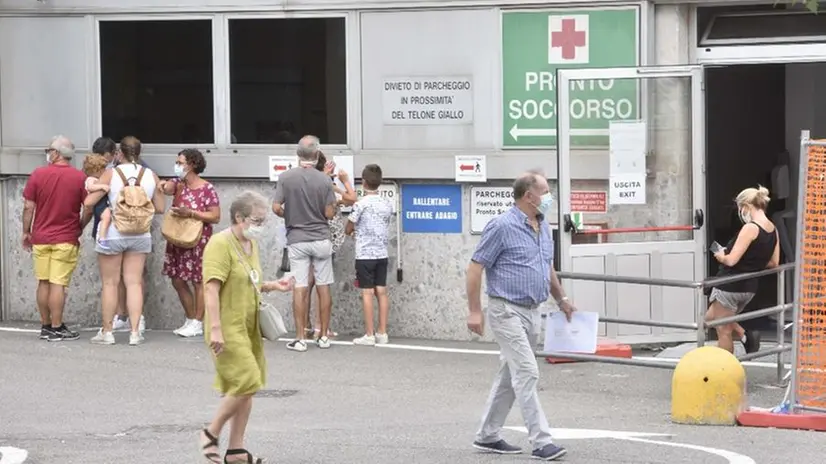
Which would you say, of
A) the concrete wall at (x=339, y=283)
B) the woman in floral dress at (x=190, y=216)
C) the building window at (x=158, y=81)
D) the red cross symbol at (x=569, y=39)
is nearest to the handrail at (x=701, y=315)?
the concrete wall at (x=339, y=283)

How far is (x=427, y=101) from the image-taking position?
1467 centimetres

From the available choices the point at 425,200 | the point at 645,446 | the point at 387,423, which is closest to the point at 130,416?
the point at 387,423

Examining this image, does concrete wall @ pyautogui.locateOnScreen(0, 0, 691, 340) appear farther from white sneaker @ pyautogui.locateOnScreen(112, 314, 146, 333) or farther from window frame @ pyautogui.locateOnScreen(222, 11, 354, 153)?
white sneaker @ pyautogui.locateOnScreen(112, 314, 146, 333)

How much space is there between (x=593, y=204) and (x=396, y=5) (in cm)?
275

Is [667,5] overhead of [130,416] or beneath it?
overhead

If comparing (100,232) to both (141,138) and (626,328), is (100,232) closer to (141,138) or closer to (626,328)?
(141,138)

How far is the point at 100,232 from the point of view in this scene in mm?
14297

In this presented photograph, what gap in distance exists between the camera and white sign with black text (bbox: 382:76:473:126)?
14.6 meters

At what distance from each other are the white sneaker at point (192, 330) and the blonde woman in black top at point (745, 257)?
5.12m

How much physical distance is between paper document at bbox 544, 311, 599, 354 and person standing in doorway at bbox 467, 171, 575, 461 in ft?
3.33

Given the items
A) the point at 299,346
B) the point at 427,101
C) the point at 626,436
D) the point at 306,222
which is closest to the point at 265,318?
the point at 626,436

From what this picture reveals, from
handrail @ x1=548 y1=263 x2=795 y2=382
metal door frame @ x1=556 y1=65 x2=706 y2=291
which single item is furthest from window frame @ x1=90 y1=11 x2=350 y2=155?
handrail @ x1=548 y1=263 x2=795 y2=382

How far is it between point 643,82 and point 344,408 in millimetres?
4272

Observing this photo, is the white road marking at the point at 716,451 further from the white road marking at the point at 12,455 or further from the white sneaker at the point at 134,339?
the white sneaker at the point at 134,339
